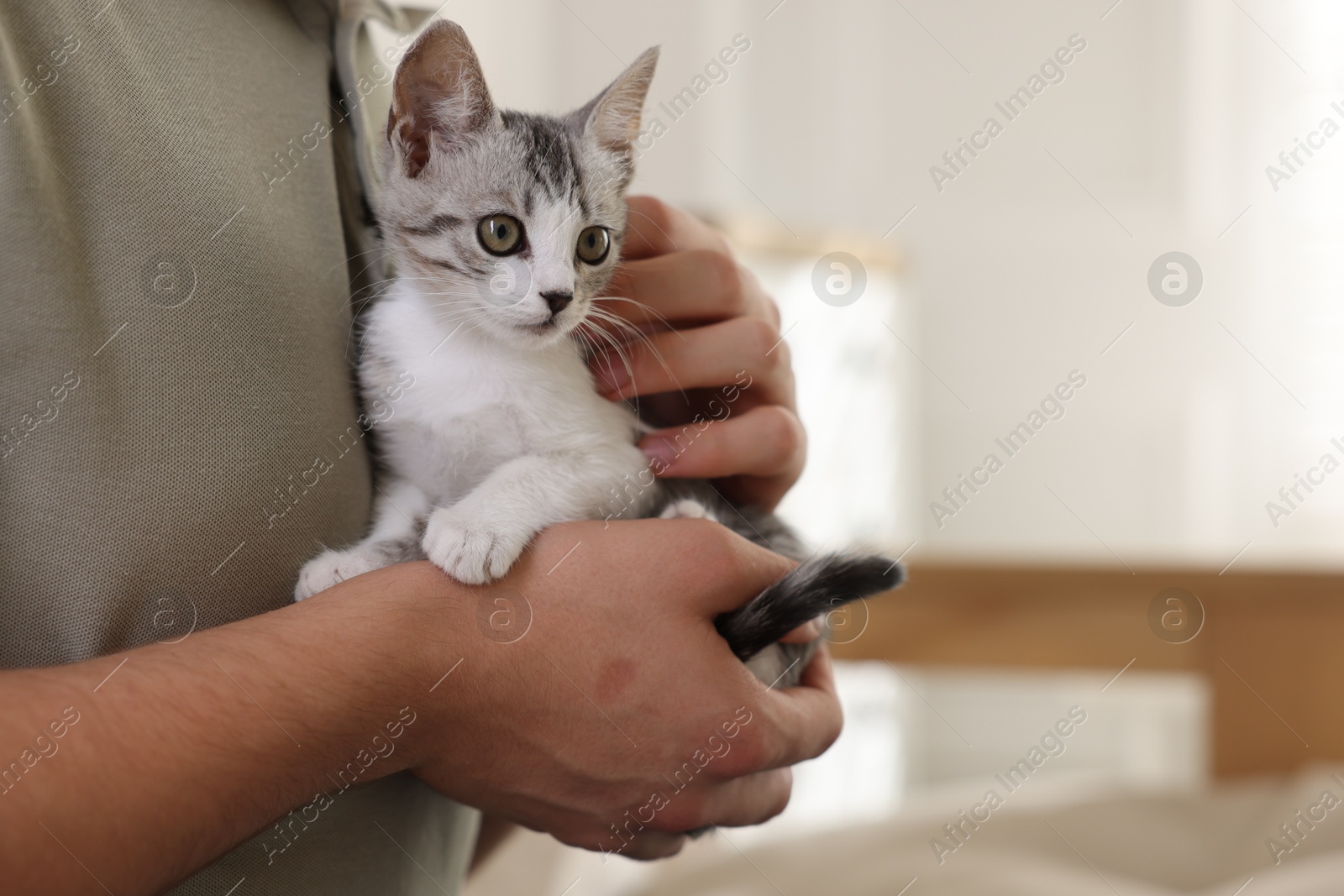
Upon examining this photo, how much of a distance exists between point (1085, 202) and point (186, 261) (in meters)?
2.76

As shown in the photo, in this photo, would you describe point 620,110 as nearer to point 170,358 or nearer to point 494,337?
point 494,337

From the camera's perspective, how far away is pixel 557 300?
2.66 feet

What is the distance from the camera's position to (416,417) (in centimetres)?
84

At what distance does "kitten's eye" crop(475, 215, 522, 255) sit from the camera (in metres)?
0.84

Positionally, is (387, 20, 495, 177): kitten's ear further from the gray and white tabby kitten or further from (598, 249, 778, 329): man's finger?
(598, 249, 778, 329): man's finger

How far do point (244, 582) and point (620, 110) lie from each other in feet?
2.01

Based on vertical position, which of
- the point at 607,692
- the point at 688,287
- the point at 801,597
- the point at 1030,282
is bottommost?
the point at 607,692

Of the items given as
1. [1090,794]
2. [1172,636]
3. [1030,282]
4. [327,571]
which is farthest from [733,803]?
[1030,282]

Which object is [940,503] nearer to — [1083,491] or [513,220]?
[1083,491]

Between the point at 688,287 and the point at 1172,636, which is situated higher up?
the point at 688,287

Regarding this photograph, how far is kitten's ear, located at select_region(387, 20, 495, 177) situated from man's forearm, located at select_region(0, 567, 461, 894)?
1.47 feet

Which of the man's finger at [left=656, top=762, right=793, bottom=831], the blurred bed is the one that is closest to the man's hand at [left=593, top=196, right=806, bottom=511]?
the man's finger at [left=656, top=762, right=793, bottom=831]

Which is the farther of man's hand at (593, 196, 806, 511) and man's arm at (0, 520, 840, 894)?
man's hand at (593, 196, 806, 511)

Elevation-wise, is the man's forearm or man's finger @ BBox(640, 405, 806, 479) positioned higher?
man's finger @ BBox(640, 405, 806, 479)
